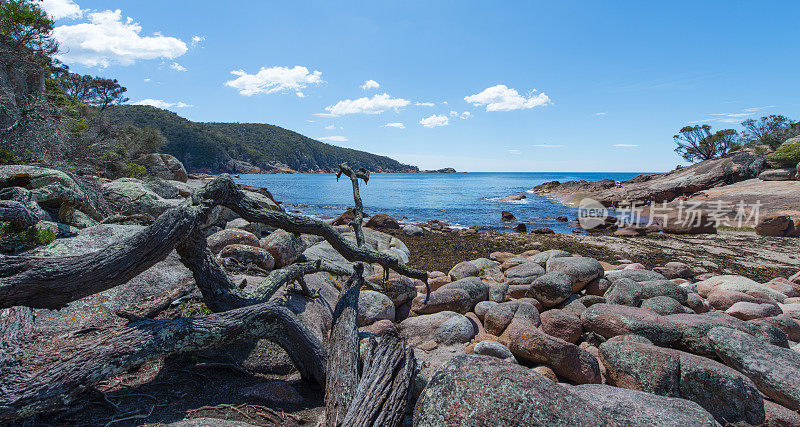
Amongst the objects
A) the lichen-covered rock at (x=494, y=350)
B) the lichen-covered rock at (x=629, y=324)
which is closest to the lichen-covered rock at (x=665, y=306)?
the lichen-covered rock at (x=629, y=324)

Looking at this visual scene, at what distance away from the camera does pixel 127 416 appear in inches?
112

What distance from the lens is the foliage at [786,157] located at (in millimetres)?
25672

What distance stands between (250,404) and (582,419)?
9.40 ft

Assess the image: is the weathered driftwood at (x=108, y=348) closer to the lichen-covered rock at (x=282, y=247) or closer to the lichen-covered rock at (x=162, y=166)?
the lichen-covered rock at (x=282, y=247)

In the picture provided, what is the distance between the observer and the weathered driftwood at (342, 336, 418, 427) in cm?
295

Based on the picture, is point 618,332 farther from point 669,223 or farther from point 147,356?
point 669,223

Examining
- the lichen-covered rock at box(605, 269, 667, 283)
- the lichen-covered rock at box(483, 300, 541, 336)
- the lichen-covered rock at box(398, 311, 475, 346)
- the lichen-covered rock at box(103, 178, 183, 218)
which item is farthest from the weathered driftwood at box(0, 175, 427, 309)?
the lichen-covered rock at box(605, 269, 667, 283)

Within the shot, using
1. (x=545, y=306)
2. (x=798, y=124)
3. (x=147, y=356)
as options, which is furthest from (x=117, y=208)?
(x=798, y=124)

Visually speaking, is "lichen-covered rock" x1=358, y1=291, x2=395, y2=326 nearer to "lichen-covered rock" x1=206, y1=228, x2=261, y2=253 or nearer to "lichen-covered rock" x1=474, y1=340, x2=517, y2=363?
"lichen-covered rock" x1=474, y1=340, x2=517, y2=363

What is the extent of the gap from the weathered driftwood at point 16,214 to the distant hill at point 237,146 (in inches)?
1890

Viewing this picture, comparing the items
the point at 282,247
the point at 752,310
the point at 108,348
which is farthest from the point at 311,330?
the point at 752,310

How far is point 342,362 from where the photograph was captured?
3699 mm

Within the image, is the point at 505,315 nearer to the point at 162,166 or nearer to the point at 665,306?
the point at 665,306

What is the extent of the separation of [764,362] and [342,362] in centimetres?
507
